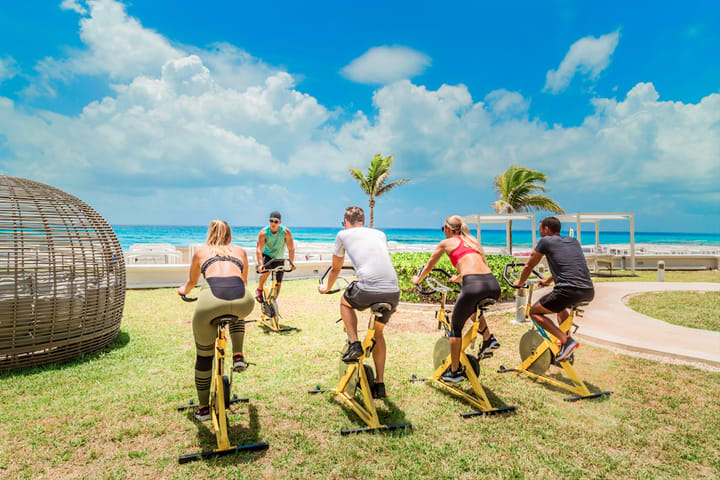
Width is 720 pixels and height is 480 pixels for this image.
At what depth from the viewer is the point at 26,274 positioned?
477 cm

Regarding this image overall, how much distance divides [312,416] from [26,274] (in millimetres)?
4017

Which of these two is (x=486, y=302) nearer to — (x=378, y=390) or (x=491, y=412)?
(x=491, y=412)

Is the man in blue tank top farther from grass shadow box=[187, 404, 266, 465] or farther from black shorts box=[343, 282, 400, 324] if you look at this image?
black shorts box=[343, 282, 400, 324]

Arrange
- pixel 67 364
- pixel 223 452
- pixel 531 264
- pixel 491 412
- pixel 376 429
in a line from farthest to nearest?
1. pixel 67 364
2. pixel 531 264
3. pixel 491 412
4. pixel 376 429
5. pixel 223 452

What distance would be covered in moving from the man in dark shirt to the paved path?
247 centimetres

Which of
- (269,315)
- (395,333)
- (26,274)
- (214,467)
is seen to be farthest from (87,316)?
(395,333)

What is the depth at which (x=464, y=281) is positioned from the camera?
3.91 meters

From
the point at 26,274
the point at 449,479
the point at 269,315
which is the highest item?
the point at 26,274

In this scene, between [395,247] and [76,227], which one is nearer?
[76,227]

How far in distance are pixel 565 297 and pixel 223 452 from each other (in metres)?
3.63

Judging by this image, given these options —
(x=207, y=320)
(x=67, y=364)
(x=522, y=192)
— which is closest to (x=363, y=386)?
(x=207, y=320)

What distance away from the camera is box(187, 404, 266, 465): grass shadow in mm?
3059

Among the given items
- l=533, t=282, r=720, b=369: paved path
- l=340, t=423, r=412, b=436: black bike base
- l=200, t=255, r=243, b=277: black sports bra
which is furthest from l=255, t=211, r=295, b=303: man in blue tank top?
l=533, t=282, r=720, b=369: paved path

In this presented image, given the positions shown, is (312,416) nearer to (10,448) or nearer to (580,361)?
(10,448)
